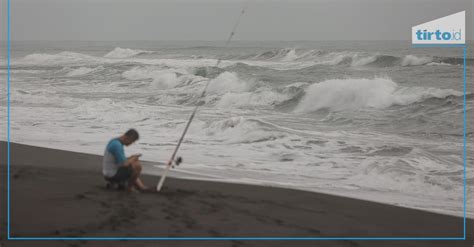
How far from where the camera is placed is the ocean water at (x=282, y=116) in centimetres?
584

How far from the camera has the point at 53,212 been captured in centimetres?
360

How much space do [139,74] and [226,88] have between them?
7.04 feet

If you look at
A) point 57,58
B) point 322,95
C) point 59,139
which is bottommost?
point 59,139

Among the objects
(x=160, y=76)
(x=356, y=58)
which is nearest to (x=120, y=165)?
(x=160, y=76)

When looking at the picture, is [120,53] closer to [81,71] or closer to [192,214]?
[81,71]

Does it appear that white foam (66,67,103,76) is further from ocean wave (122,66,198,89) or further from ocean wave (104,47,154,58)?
ocean wave (104,47,154,58)

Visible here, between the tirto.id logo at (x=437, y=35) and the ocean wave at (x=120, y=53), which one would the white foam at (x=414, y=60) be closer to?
the ocean wave at (x=120, y=53)

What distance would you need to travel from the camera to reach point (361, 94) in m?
12.4

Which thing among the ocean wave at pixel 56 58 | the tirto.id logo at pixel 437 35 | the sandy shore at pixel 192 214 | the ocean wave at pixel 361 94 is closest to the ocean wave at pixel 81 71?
the ocean wave at pixel 56 58

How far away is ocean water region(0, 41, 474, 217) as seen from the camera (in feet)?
19.1

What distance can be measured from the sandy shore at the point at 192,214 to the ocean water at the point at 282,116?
515 mm

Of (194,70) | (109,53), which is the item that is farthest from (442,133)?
(109,53)

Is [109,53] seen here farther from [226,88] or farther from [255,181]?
[255,181]

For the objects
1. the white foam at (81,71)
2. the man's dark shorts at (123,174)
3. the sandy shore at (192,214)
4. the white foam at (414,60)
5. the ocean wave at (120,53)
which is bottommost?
the sandy shore at (192,214)
